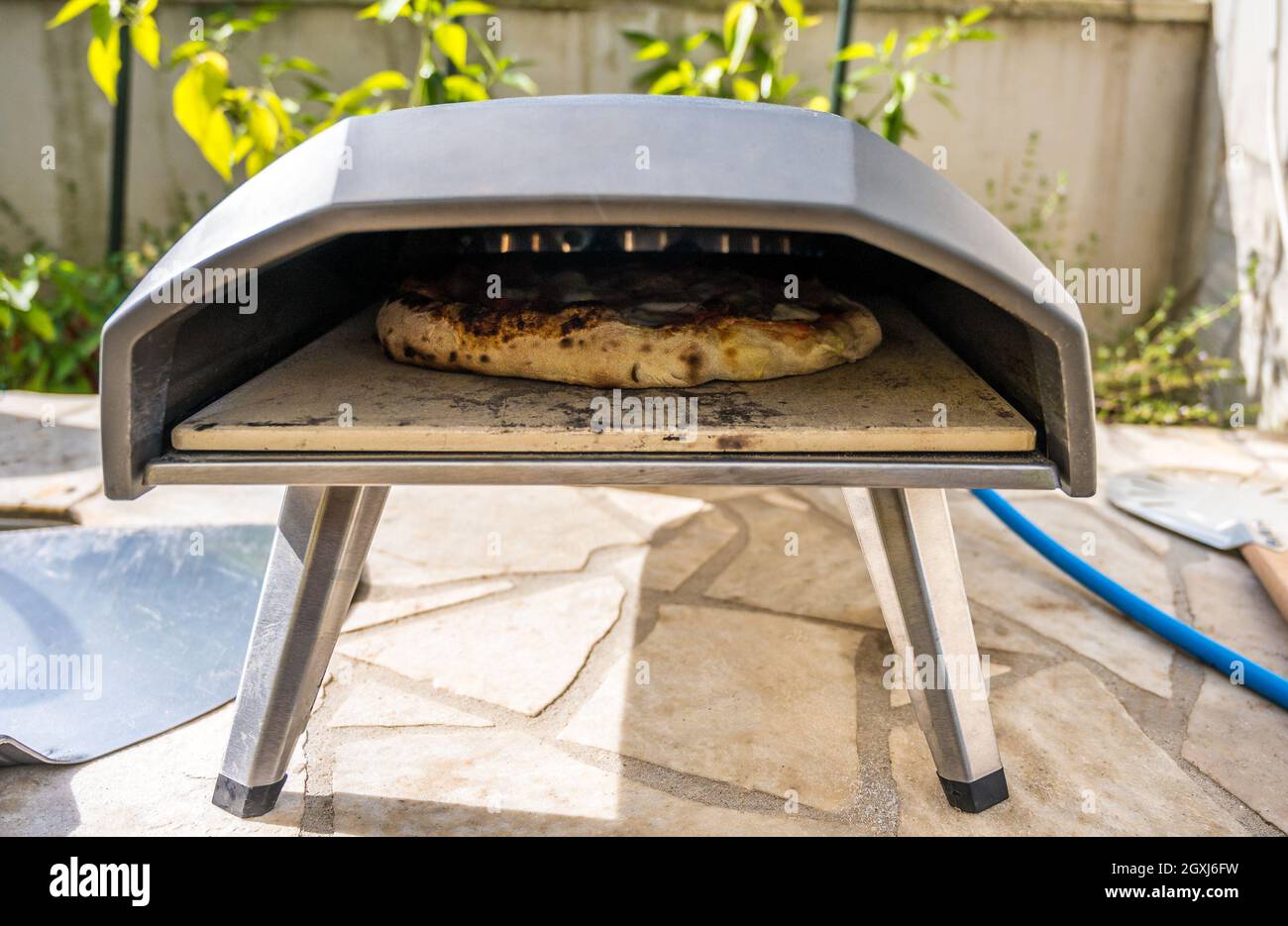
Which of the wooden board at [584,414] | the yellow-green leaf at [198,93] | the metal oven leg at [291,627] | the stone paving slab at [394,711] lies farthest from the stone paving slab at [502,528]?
the yellow-green leaf at [198,93]

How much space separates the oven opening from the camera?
1092 mm

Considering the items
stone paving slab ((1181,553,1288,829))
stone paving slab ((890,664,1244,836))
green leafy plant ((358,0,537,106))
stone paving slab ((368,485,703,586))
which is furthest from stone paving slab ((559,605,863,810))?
green leafy plant ((358,0,537,106))

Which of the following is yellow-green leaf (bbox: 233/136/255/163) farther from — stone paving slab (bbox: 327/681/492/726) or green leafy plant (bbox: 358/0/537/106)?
stone paving slab (bbox: 327/681/492/726)

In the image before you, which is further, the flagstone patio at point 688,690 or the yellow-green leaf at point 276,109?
the yellow-green leaf at point 276,109

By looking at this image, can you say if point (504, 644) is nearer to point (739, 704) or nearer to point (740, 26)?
point (739, 704)

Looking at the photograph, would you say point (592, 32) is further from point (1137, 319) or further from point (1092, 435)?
point (1092, 435)

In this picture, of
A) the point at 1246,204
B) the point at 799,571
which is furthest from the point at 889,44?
the point at 799,571

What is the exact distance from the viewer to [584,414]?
1.16m

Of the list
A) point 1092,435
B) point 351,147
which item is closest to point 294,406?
point 351,147

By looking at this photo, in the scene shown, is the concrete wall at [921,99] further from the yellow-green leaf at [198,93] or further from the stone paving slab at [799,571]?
the stone paving slab at [799,571]

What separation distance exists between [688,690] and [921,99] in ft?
10.3

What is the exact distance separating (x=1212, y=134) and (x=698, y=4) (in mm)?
2051

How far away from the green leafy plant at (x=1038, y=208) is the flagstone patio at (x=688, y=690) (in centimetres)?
184

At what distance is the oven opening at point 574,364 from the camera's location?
109 cm
